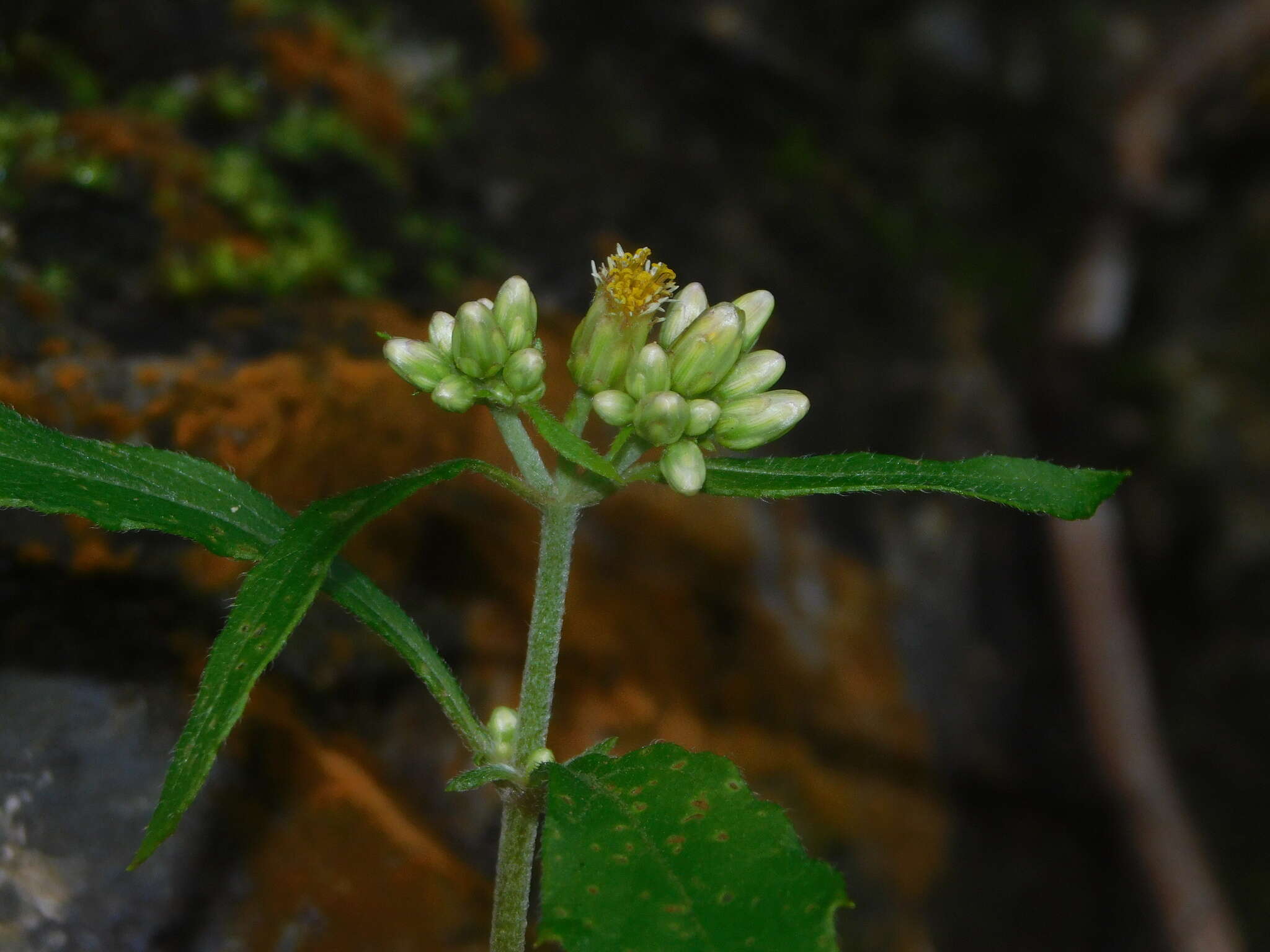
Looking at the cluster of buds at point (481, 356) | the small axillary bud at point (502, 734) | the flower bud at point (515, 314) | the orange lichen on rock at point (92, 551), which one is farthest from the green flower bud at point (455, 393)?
the orange lichen on rock at point (92, 551)

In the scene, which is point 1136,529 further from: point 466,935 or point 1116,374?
point 466,935

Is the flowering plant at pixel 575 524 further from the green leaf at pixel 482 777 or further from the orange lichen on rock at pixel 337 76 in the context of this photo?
the orange lichen on rock at pixel 337 76

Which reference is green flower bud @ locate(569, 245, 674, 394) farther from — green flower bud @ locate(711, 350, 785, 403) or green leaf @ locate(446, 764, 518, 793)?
green leaf @ locate(446, 764, 518, 793)

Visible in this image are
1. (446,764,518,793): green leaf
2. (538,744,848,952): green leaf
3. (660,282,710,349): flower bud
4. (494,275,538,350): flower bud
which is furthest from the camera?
(660,282,710,349): flower bud

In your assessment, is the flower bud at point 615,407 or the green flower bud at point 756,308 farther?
the green flower bud at point 756,308

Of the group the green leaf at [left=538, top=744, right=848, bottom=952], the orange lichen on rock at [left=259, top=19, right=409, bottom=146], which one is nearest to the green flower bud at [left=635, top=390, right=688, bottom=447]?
the green leaf at [left=538, top=744, right=848, bottom=952]
